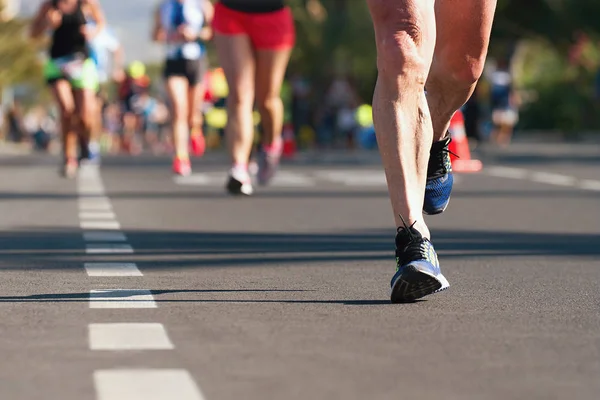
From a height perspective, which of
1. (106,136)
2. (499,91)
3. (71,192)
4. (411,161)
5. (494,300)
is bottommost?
(106,136)

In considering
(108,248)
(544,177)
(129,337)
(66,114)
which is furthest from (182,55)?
(129,337)

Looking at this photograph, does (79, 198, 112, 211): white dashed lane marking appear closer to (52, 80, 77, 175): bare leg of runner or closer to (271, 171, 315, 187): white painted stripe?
(271, 171, 315, 187): white painted stripe

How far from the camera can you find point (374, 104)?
22.0 ft

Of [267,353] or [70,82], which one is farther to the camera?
[70,82]

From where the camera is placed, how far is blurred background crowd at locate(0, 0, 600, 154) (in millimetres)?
38469

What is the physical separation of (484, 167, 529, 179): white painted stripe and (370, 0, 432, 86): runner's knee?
12.1 m

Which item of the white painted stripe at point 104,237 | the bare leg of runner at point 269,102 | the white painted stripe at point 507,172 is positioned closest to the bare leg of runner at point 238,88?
the bare leg of runner at point 269,102

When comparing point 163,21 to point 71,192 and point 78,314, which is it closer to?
point 71,192

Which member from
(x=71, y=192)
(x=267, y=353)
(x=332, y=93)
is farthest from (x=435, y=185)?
(x=332, y=93)

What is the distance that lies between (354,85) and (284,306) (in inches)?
1888

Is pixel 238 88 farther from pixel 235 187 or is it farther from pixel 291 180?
pixel 291 180

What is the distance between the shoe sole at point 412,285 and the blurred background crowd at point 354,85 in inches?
918

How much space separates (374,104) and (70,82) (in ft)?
39.3

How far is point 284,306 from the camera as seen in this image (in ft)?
19.5
